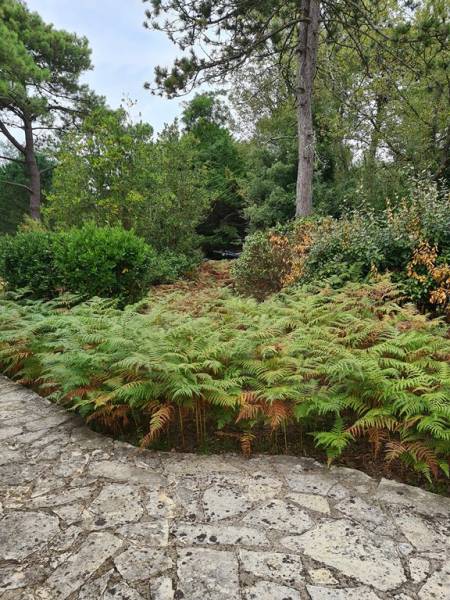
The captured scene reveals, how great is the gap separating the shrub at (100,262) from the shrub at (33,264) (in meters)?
0.33

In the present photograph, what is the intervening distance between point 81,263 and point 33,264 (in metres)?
1.26

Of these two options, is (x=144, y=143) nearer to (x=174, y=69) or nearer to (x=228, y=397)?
(x=174, y=69)

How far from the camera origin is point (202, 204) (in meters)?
10.0

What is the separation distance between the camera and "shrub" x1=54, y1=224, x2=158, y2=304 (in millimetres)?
6242

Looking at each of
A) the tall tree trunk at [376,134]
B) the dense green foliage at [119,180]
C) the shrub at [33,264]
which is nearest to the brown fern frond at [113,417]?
the shrub at [33,264]

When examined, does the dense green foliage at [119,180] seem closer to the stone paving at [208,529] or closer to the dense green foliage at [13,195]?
the stone paving at [208,529]

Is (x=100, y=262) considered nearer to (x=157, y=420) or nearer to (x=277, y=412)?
(x=157, y=420)

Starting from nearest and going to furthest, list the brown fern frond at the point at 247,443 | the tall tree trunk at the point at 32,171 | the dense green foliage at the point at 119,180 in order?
1. the brown fern frond at the point at 247,443
2. the dense green foliage at the point at 119,180
3. the tall tree trunk at the point at 32,171

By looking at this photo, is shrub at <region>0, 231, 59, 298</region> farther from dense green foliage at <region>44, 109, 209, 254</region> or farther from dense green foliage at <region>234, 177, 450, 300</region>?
dense green foliage at <region>234, 177, 450, 300</region>

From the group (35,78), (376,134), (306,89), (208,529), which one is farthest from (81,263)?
(35,78)

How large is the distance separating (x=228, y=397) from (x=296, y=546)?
0.99m

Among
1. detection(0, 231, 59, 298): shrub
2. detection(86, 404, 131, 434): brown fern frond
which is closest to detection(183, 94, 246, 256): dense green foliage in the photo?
detection(0, 231, 59, 298): shrub

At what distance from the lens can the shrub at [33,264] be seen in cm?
693

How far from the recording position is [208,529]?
1938 mm
